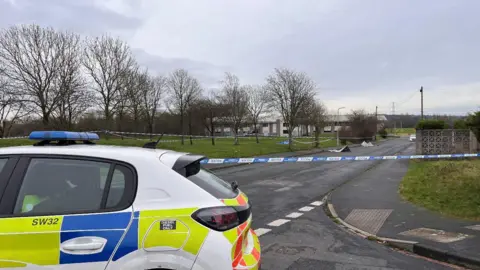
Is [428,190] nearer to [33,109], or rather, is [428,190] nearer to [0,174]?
[0,174]

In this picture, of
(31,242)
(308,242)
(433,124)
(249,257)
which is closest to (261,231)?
(308,242)

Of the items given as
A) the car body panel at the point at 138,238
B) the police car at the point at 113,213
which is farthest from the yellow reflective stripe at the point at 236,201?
the car body panel at the point at 138,238

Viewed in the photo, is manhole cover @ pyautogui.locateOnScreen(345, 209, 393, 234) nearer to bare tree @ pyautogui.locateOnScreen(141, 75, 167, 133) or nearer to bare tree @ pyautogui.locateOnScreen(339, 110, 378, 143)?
bare tree @ pyautogui.locateOnScreen(141, 75, 167, 133)

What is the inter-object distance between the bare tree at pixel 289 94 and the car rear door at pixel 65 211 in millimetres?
38490

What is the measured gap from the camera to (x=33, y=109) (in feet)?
77.4

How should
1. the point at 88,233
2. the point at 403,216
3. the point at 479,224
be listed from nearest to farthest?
1. the point at 88,233
2. the point at 479,224
3. the point at 403,216

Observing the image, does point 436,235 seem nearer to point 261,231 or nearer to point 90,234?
point 261,231

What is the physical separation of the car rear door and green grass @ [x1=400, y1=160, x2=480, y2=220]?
284 inches

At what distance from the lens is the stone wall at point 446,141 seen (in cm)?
2021

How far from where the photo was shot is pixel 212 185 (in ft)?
9.84

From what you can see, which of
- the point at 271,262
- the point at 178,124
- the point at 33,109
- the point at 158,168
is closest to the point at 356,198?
the point at 271,262

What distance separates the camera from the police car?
2.52 metres

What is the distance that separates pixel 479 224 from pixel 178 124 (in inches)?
1808

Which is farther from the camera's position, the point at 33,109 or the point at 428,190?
the point at 33,109
